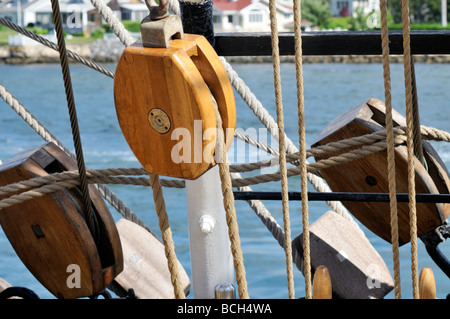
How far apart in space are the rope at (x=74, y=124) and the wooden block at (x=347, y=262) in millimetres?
330

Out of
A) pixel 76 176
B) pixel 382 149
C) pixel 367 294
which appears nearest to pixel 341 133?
pixel 382 149

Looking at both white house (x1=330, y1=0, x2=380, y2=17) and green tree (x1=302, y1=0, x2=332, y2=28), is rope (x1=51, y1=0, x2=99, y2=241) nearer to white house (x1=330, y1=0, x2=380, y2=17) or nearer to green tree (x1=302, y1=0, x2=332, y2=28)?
green tree (x1=302, y1=0, x2=332, y2=28)

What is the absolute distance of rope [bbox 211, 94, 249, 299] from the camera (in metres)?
0.71

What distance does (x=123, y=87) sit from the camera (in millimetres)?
733

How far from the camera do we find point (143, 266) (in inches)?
46.8

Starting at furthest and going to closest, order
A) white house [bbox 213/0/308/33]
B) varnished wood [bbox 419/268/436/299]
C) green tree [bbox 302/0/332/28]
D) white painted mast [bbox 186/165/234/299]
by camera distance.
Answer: green tree [bbox 302/0/332/28], white house [bbox 213/0/308/33], white painted mast [bbox 186/165/234/299], varnished wood [bbox 419/268/436/299]

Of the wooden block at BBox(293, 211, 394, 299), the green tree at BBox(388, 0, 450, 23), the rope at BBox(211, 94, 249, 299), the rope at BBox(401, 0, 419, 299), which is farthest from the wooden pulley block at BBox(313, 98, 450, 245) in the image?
the green tree at BBox(388, 0, 450, 23)

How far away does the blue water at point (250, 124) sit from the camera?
167 inches

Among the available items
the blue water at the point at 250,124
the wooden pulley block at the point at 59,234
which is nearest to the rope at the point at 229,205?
the wooden pulley block at the point at 59,234

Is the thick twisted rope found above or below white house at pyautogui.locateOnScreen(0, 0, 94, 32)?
above

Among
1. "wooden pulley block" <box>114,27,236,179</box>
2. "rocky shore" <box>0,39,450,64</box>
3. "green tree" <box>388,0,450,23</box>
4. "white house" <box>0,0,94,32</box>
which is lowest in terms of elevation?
"rocky shore" <box>0,39,450,64</box>

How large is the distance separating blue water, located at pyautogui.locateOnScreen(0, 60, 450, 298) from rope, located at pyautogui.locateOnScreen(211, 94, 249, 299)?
7.53 ft

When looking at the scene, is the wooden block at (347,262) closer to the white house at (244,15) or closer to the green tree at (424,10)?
the white house at (244,15)
